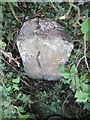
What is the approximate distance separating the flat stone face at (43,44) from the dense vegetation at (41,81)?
0.04 meters

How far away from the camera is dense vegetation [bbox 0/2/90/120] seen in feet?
5.46

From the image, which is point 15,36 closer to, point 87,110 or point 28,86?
point 28,86

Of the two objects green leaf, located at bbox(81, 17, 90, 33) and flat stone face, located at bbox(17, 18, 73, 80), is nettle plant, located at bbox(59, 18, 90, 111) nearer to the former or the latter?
green leaf, located at bbox(81, 17, 90, 33)

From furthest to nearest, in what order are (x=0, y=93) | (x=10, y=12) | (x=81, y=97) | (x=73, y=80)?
(x=10, y=12) < (x=0, y=93) < (x=73, y=80) < (x=81, y=97)

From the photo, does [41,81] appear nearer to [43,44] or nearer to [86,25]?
[43,44]

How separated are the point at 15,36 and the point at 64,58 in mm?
317

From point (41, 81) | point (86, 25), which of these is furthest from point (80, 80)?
point (41, 81)

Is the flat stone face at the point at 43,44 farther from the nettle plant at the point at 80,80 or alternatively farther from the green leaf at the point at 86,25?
the green leaf at the point at 86,25

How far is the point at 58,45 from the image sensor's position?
1750mm

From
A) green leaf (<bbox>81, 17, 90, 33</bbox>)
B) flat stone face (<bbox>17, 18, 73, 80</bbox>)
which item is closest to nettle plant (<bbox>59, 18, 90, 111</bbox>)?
green leaf (<bbox>81, 17, 90, 33</bbox>)

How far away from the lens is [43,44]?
5.77 feet

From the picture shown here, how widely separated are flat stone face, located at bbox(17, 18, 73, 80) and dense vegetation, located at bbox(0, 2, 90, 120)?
0.04 metres

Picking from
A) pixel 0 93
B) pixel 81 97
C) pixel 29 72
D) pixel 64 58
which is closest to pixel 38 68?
pixel 29 72

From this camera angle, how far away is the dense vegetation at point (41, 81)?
1664 millimetres
